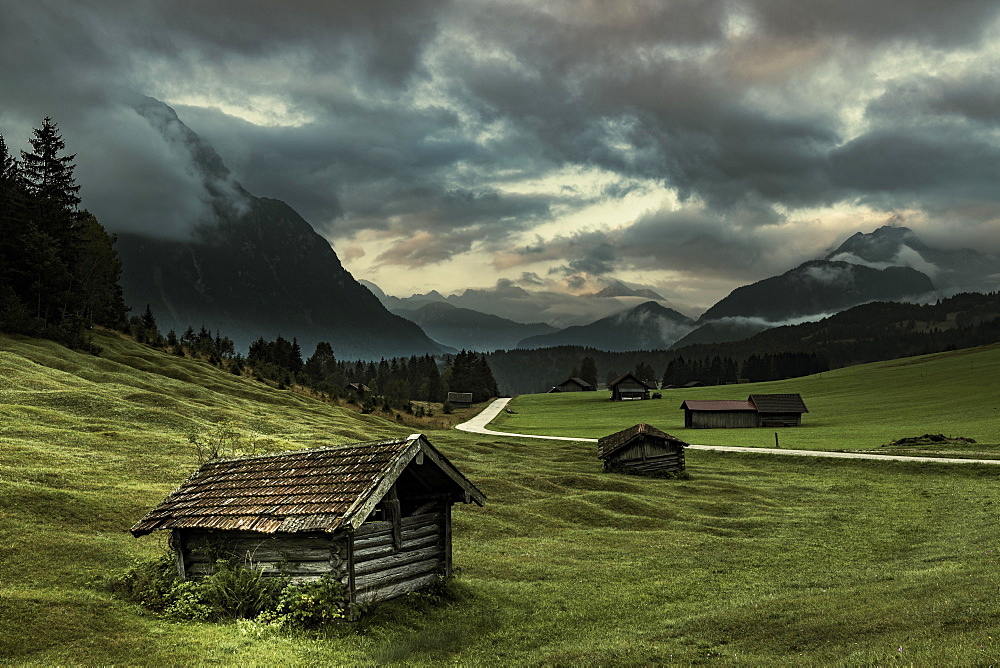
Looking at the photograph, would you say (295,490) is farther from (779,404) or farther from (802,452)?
(779,404)

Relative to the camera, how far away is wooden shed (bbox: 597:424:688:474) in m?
52.6

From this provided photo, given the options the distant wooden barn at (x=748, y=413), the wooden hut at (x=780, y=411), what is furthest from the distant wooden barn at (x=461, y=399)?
the wooden hut at (x=780, y=411)

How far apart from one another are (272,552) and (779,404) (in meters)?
96.7

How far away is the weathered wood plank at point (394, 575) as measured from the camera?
15.9 m

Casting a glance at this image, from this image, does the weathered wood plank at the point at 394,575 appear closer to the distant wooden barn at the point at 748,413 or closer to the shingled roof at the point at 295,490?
the shingled roof at the point at 295,490

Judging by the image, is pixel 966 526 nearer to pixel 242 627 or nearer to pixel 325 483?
pixel 325 483

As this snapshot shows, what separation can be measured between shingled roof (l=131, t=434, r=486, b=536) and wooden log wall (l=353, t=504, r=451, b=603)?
4.18 feet

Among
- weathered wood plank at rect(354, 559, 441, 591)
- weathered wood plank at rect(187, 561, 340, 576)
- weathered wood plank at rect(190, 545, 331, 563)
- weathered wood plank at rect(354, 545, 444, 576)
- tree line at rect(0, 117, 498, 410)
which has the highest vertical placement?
tree line at rect(0, 117, 498, 410)

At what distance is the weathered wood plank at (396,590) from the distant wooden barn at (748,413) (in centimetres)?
8738

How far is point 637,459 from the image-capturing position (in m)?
52.7

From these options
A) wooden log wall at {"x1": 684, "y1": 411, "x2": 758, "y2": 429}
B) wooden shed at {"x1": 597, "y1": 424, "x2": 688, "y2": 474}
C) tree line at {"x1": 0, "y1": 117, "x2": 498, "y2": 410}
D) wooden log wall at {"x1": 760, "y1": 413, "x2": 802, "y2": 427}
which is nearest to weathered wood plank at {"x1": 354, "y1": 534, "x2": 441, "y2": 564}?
wooden shed at {"x1": 597, "y1": 424, "x2": 688, "y2": 474}

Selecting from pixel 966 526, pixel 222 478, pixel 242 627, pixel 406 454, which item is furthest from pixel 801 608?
pixel 966 526

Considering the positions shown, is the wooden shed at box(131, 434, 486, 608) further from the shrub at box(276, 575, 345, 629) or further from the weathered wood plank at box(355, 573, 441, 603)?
the shrub at box(276, 575, 345, 629)

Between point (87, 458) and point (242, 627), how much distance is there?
21.6 meters
